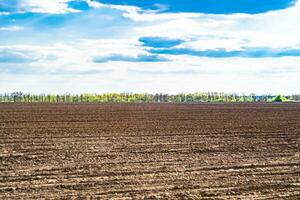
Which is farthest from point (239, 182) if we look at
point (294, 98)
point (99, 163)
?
point (294, 98)

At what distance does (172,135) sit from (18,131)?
7963mm

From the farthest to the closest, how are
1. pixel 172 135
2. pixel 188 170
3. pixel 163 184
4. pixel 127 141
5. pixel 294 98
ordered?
pixel 294 98
pixel 172 135
pixel 127 141
pixel 188 170
pixel 163 184

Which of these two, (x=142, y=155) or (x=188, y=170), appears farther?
(x=142, y=155)

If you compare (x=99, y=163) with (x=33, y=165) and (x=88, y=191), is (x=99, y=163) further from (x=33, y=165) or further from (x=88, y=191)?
(x=88, y=191)

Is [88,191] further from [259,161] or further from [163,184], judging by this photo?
[259,161]

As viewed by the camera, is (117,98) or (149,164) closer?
(149,164)

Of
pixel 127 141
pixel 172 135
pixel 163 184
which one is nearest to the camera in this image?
pixel 163 184

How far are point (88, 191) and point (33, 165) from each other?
12.9 ft

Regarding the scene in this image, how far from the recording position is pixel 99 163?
15.0 meters

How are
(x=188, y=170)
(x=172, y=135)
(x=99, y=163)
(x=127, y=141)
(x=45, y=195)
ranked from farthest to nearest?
(x=172, y=135) < (x=127, y=141) < (x=99, y=163) < (x=188, y=170) < (x=45, y=195)

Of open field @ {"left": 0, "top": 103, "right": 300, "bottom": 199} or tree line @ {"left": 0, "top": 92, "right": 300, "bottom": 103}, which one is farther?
tree line @ {"left": 0, "top": 92, "right": 300, "bottom": 103}

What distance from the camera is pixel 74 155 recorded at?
1652cm

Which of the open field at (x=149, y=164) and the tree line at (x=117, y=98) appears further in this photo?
the tree line at (x=117, y=98)

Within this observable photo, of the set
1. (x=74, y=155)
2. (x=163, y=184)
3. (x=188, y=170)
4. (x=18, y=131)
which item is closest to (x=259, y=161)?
(x=188, y=170)
